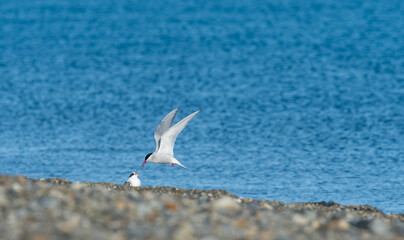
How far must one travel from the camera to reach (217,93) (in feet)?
89.0

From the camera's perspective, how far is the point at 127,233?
19.3ft

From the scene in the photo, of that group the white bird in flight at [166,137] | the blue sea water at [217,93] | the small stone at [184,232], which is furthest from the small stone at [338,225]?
the blue sea water at [217,93]

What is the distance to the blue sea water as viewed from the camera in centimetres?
1702

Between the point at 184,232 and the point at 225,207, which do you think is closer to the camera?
the point at 184,232

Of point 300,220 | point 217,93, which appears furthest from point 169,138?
point 217,93

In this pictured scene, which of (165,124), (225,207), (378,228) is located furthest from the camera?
(165,124)

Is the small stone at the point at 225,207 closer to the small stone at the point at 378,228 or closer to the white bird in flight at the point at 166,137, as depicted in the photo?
Result: the small stone at the point at 378,228

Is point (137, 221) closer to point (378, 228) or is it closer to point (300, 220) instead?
point (300, 220)

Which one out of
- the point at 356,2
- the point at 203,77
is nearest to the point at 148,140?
the point at 203,77

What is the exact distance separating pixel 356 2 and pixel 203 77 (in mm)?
23928

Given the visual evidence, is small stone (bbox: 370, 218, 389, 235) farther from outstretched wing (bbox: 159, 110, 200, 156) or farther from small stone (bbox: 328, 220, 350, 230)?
outstretched wing (bbox: 159, 110, 200, 156)

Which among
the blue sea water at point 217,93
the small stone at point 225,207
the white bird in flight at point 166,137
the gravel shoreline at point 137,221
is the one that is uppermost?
the blue sea water at point 217,93

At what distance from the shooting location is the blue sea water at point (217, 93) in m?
17.0

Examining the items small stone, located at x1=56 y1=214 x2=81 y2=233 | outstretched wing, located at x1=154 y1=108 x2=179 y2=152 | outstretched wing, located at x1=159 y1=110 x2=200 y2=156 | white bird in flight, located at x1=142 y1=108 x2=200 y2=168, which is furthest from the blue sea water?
small stone, located at x1=56 y1=214 x2=81 y2=233
